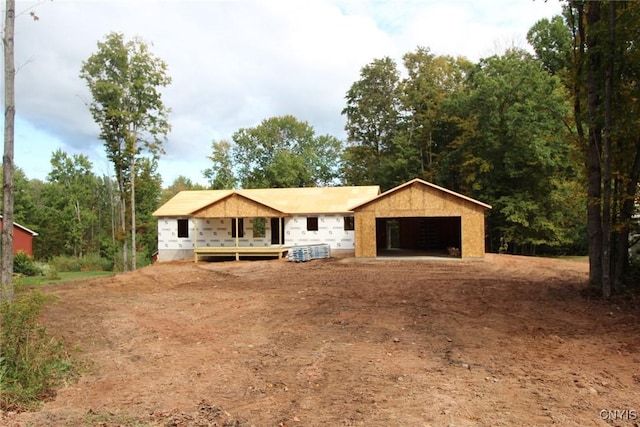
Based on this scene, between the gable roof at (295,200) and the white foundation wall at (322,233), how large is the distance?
1.85ft

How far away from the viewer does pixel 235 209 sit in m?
24.5

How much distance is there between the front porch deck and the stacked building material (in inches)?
65.2

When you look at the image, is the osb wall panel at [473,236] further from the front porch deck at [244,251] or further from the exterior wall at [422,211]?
the front porch deck at [244,251]

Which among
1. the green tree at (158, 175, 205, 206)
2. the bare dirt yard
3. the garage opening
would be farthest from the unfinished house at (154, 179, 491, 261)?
the green tree at (158, 175, 205, 206)

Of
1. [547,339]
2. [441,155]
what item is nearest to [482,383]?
[547,339]

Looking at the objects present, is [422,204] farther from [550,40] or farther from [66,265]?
[66,265]

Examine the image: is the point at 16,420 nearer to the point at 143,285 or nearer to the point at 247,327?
the point at 247,327

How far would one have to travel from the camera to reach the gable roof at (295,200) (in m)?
25.9

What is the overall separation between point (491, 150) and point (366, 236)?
12950 millimetres

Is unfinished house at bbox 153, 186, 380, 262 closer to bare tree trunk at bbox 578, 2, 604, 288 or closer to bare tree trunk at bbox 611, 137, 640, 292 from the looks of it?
bare tree trunk at bbox 578, 2, 604, 288

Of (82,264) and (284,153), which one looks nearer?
(82,264)

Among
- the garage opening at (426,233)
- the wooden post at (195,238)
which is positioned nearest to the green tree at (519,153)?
the garage opening at (426,233)

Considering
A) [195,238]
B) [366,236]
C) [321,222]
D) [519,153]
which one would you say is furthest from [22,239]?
[519,153]

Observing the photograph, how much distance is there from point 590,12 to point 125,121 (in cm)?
2516
